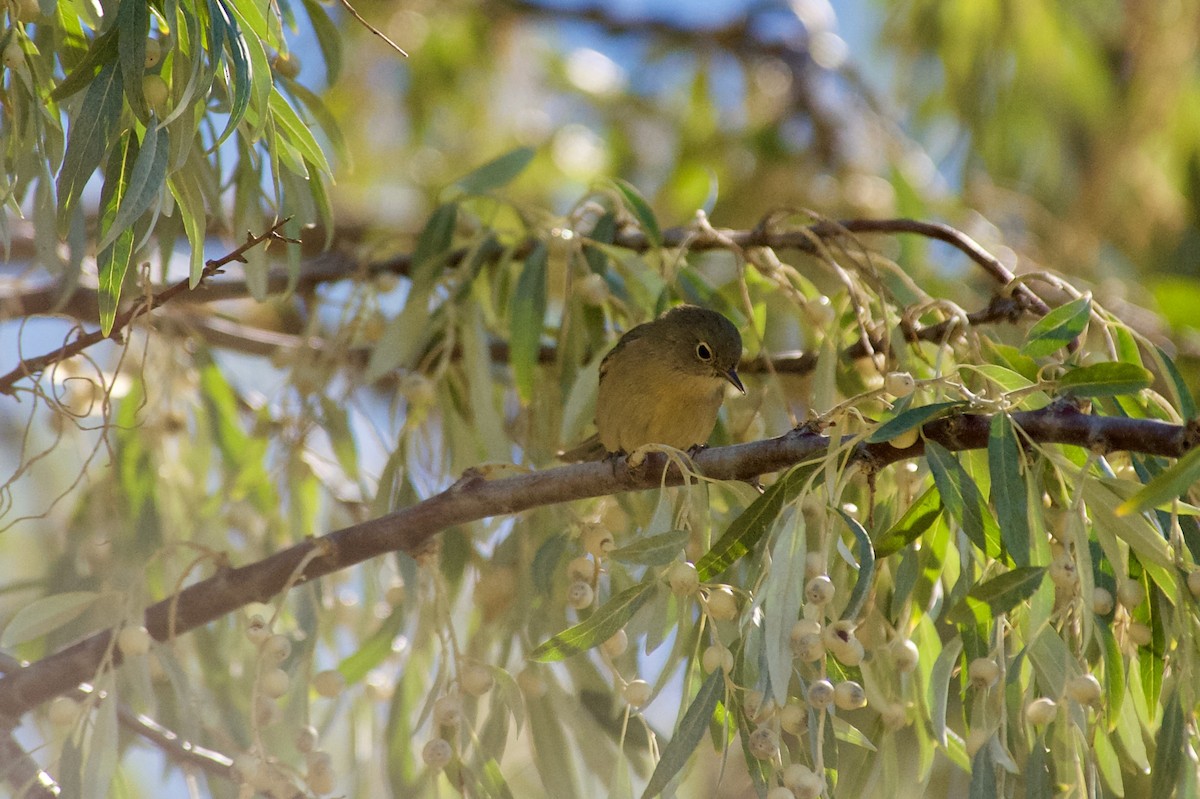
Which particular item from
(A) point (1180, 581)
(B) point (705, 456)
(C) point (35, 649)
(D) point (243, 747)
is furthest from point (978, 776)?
(C) point (35, 649)

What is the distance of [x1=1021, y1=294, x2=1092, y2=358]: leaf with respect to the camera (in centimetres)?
251

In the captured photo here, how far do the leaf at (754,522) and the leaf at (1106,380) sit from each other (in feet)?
1.63

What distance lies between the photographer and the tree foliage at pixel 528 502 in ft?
7.60

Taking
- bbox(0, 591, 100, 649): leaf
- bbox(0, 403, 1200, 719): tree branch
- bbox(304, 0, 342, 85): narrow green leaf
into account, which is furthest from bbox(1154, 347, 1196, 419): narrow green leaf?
bbox(0, 591, 100, 649): leaf

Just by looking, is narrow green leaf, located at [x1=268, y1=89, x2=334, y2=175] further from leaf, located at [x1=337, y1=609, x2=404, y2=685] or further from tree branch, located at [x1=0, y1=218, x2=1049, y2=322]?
leaf, located at [x1=337, y1=609, x2=404, y2=685]

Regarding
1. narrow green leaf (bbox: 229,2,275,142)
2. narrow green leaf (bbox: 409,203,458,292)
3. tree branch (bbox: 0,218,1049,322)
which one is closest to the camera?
narrow green leaf (bbox: 229,2,275,142)

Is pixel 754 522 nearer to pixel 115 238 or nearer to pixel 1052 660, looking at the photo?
pixel 1052 660

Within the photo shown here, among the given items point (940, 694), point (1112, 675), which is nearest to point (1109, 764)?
point (1112, 675)

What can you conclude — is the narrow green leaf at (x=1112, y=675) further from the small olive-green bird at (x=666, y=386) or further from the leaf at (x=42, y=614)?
the leaf at (x=42, y=614)

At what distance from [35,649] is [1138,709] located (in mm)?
3073

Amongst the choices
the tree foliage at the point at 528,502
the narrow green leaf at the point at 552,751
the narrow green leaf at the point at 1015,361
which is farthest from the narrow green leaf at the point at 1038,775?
the narrow green leaf at the point at 552,751

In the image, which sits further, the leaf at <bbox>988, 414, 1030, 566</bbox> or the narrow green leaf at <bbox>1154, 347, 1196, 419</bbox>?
the narrow green leaf at <bbox>1154, 347, 1196, 419</bbox>

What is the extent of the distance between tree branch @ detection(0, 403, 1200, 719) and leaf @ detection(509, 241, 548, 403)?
0.70m

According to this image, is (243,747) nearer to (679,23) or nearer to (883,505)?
(883,505)
